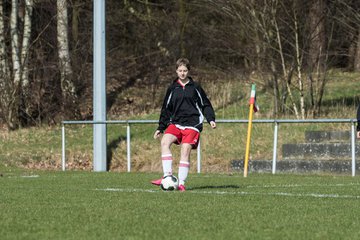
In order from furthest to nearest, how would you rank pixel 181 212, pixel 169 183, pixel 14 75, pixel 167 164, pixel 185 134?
pixel 14 75 → pixel 185 134 → pixel 167 164 → pixel 169 183 → pixel 181 212

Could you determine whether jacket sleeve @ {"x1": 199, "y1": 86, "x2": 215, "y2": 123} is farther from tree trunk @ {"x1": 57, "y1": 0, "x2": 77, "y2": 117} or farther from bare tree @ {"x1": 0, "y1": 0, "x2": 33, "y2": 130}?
tree trunk @ {"x1": 57, "y1": 0, "x2": 77, "y2": 117}

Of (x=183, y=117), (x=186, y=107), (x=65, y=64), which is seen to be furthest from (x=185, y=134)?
(x=65, y=64)

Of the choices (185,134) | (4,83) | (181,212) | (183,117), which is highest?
(4,83)

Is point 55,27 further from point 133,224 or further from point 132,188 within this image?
point 133,224

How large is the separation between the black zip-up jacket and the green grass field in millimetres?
957

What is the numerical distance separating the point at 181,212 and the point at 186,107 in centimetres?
410

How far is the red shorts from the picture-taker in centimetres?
1449

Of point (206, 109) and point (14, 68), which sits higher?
point (14, 68)

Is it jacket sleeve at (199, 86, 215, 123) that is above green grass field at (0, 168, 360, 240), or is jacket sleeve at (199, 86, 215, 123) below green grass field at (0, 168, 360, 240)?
above

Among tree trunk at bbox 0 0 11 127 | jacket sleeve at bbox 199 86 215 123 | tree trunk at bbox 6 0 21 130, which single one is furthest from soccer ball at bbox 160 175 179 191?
tree trunk at bbox 6 0 21 130

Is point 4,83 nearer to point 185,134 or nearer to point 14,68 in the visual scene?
point 14,68

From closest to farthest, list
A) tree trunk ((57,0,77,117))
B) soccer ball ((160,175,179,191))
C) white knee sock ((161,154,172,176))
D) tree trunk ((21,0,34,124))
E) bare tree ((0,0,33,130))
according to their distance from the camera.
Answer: soccer ball ((160,175,179,191))
white knee sock ((161,154,172,176))
bare tree ((0,0,33,130))
tree trunk ((21,0,34,124))
tree trunk ((57,0,77,117))

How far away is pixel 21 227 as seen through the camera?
9.30m

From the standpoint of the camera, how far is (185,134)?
14570mm
